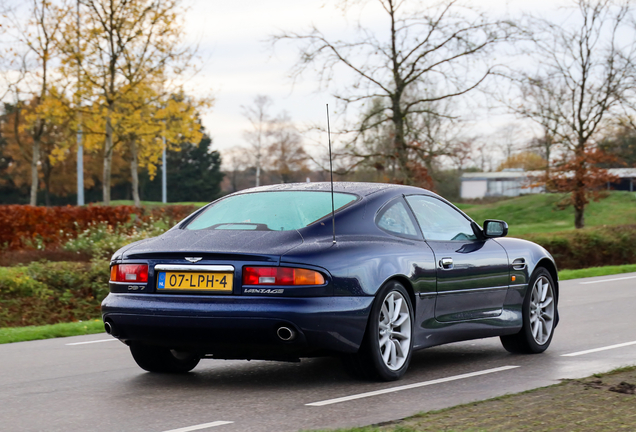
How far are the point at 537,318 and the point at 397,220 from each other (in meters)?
2.07

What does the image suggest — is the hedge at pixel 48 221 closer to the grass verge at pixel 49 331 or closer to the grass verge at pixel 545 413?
the grass verge at pixel 49 331

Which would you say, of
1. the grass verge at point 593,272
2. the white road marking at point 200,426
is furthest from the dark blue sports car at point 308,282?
the grass verge at point 593,272

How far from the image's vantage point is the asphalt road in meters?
5.43

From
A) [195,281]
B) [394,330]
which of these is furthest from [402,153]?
[195,281]

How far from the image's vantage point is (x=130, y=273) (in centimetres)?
653

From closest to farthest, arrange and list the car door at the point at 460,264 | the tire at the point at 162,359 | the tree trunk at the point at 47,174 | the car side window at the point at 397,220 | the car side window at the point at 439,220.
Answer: the car side window at the point at 397,220, the tire at the point at 162,359, the car door at the point at 460,264, the car side window at the point at 439,220, the tree trunk at the point at 47,174

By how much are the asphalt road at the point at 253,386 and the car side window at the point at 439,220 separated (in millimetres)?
1061

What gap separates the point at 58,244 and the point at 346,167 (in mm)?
10043

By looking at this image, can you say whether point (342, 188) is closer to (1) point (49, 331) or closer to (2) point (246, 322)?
(2) point (246, 322)

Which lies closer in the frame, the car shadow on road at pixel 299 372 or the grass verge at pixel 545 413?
the grass verge at pixel 545 413

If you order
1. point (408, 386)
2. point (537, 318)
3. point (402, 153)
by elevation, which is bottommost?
point (408, 386)

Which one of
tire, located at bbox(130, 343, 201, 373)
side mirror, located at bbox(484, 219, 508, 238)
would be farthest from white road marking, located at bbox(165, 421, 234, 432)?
side mirror, located at bbox(484, 219, 508, 238)

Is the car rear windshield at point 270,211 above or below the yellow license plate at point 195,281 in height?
above

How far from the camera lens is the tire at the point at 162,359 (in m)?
7.17
